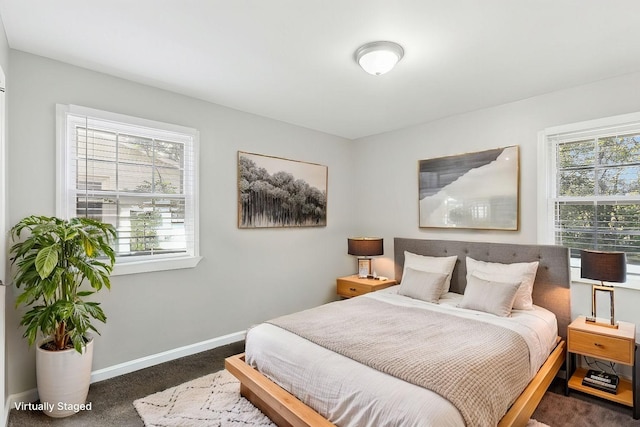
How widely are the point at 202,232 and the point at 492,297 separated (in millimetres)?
2723

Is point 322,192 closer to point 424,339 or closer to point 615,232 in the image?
point 424,339

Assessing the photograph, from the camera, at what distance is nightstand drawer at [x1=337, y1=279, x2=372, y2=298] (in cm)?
404

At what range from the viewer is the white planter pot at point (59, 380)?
2.22 metres

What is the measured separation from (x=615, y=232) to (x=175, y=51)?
3.77 metres

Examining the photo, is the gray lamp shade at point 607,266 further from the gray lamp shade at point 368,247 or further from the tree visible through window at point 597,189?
the gray lamp shade at point 368,247

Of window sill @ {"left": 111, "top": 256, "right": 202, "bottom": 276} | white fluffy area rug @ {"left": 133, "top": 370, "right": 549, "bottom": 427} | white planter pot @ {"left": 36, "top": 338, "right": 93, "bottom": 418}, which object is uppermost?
window sill @ {"left": 111, "top": 256, "right": 202, "bottom": 276}

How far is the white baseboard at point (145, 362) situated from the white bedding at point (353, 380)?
1143 millimetres

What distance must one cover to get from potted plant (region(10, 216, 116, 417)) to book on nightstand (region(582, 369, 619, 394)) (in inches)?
144

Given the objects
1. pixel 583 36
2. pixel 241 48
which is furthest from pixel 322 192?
pixel 583 36

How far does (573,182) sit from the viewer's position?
3047 millimetres

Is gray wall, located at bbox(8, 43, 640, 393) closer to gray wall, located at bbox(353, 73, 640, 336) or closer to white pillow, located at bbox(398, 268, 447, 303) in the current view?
gray wall, located at bbox(353, 73, 640, 336)

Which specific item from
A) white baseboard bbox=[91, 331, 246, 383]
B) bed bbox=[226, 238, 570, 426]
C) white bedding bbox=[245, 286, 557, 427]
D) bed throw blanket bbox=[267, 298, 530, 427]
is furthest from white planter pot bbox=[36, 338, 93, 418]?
bed throw blanket bbox=[267, 298, 530, 427]

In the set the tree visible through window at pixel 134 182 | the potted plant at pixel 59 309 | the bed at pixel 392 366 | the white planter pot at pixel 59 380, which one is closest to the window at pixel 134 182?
the tree visible through window at pixel 134 182

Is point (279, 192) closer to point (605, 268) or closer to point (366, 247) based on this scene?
point (366, 247)
